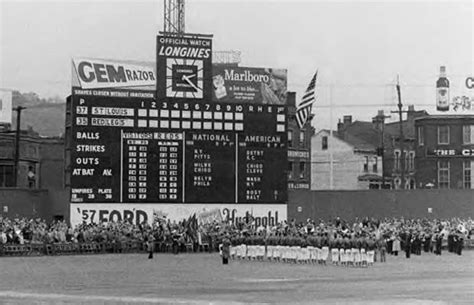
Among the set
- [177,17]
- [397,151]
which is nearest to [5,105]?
[177,17]

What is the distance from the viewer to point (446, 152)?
64.8 metres

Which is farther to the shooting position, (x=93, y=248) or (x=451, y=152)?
(x=451, y=152)

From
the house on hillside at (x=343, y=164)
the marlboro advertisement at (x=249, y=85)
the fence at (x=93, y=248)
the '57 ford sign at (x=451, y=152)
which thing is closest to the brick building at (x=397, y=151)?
the house on hillside at (x=343, y=164)

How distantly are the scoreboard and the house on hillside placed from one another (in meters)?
37.8

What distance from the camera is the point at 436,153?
64812 mm

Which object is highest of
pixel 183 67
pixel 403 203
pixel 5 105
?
pixel 5 105

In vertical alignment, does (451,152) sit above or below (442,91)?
below

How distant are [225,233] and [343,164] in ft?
135

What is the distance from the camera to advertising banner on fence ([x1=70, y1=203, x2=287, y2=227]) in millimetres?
36781

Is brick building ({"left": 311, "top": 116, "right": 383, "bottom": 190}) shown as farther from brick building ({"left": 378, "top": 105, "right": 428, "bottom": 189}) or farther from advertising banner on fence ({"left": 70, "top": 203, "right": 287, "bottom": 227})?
advertising banner on fence ({"left": 70, "top": 203, "right": 287, "bottom": 227})

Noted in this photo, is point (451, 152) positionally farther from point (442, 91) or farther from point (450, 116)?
point (442, 91)

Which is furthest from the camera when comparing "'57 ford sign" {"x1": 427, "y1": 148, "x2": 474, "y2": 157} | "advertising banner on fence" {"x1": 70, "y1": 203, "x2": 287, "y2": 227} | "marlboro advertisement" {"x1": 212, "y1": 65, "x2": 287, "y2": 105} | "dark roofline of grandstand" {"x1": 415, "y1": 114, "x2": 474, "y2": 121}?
"'57 ford sign" {"x1": 427, "y1": 148, "x2": 474, "y2": 157}

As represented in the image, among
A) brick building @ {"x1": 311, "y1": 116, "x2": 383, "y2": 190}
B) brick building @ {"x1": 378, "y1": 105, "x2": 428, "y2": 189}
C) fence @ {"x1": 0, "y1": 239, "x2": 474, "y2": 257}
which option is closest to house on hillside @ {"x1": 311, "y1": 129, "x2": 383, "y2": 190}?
brick building @ {"x1": 311, "y1": 116, "x2": 383, "y2": 190}

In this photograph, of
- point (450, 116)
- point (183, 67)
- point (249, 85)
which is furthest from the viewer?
point (450, 116)
